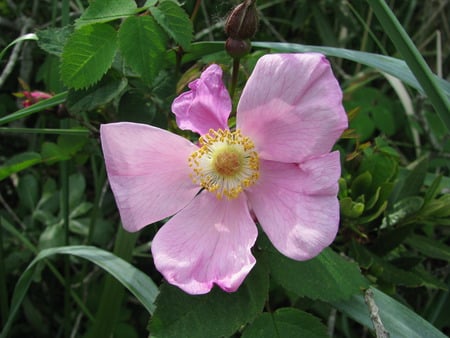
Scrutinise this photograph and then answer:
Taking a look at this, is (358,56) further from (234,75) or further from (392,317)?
(392,317)

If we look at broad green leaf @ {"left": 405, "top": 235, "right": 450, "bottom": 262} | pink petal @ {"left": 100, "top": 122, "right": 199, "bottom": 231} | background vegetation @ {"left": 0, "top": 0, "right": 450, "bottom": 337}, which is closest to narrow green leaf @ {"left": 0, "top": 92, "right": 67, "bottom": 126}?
background vegetation @ {"left": 0, "top": 0, "right": 450, "bottom": 337}

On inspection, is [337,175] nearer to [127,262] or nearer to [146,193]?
[146,193]

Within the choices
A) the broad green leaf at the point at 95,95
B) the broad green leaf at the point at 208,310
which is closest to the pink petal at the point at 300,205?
the broad green leaf at the point at 208,310

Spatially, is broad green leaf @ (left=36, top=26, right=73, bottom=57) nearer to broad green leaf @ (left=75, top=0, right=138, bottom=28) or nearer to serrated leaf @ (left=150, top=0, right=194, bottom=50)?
broad green leaf @ (left=75, top=0, right=138, bottom=28)

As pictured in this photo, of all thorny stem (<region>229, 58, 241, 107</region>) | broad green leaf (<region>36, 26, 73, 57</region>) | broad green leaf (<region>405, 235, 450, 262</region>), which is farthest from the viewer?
broad green leaf (<region>405, 235, 450, 262</region>)

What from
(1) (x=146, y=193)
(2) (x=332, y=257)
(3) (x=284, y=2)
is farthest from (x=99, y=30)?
(3) (x=284, y=2)
